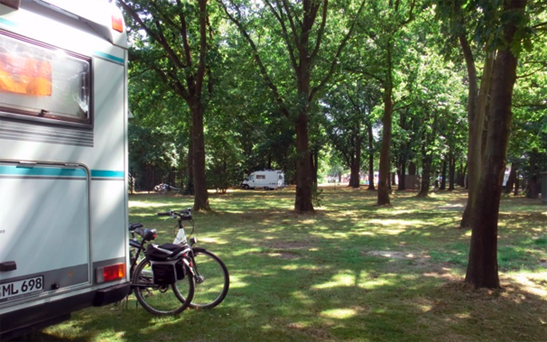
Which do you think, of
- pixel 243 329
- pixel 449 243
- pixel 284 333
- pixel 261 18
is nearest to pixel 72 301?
pixel 243 329

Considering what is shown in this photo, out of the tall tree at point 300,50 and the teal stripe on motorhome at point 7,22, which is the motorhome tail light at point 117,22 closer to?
the teal stripe on motorhome at point 7,22

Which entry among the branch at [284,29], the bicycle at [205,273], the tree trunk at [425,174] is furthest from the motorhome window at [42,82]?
the tree trunk at [425,174]

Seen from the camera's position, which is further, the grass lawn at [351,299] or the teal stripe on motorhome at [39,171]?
the grass lawn at [351,299]

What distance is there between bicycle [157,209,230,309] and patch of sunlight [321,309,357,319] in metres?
1.23

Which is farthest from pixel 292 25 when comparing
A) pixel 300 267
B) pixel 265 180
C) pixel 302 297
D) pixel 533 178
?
pixel 265 180

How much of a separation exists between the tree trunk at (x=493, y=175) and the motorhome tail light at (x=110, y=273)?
15.0 feet

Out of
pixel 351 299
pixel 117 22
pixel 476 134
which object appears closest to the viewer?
pixel 117 22

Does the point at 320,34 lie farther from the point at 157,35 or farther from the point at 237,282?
the point at 237,282

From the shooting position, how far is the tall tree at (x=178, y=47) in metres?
15.4

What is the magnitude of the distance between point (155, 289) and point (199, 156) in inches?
512

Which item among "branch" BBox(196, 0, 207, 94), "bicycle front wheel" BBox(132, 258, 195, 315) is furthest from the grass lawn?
"branch" BBox(196, 0, 207, 94)

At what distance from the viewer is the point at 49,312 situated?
3.60 metres

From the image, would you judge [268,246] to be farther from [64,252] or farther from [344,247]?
[64,252]

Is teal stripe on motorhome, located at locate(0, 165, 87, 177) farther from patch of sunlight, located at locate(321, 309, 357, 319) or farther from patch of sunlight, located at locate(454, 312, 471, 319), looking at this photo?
patch of sunlight, located at locate(454, 312, 471, 319)
